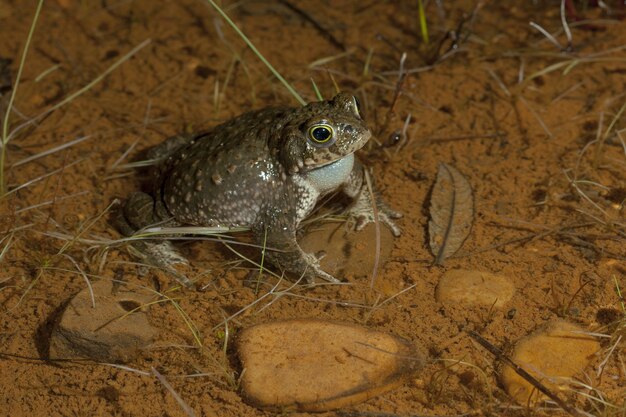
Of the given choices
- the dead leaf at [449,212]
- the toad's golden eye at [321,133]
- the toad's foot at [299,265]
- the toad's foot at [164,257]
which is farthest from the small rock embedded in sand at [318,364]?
the toad's golden eye at [321,133]

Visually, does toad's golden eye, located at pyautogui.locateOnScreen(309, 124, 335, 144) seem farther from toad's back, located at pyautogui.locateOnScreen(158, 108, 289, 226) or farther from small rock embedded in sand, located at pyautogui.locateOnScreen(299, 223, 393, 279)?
small rock embedded in sand, located at pyautogui.locateOnScreen(299, 223, 393, 279)

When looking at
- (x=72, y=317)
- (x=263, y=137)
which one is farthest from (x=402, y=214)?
(x=72, y=317)

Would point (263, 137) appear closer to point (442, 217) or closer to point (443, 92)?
point (442, 217)

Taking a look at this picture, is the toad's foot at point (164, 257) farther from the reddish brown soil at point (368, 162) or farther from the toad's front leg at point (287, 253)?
the toad's front leg at point (287, 253)

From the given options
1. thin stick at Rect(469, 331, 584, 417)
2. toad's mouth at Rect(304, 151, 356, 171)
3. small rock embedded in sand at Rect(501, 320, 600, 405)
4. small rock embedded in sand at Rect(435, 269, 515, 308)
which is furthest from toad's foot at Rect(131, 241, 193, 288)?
small rock embedded in sand at Rect(501, 320, 600, 405)

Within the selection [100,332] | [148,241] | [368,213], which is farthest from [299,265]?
[100,332]

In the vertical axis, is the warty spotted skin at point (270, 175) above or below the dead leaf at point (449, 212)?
above

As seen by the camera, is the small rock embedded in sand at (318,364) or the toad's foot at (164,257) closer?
the small rock embedded in sand at (318,364)
